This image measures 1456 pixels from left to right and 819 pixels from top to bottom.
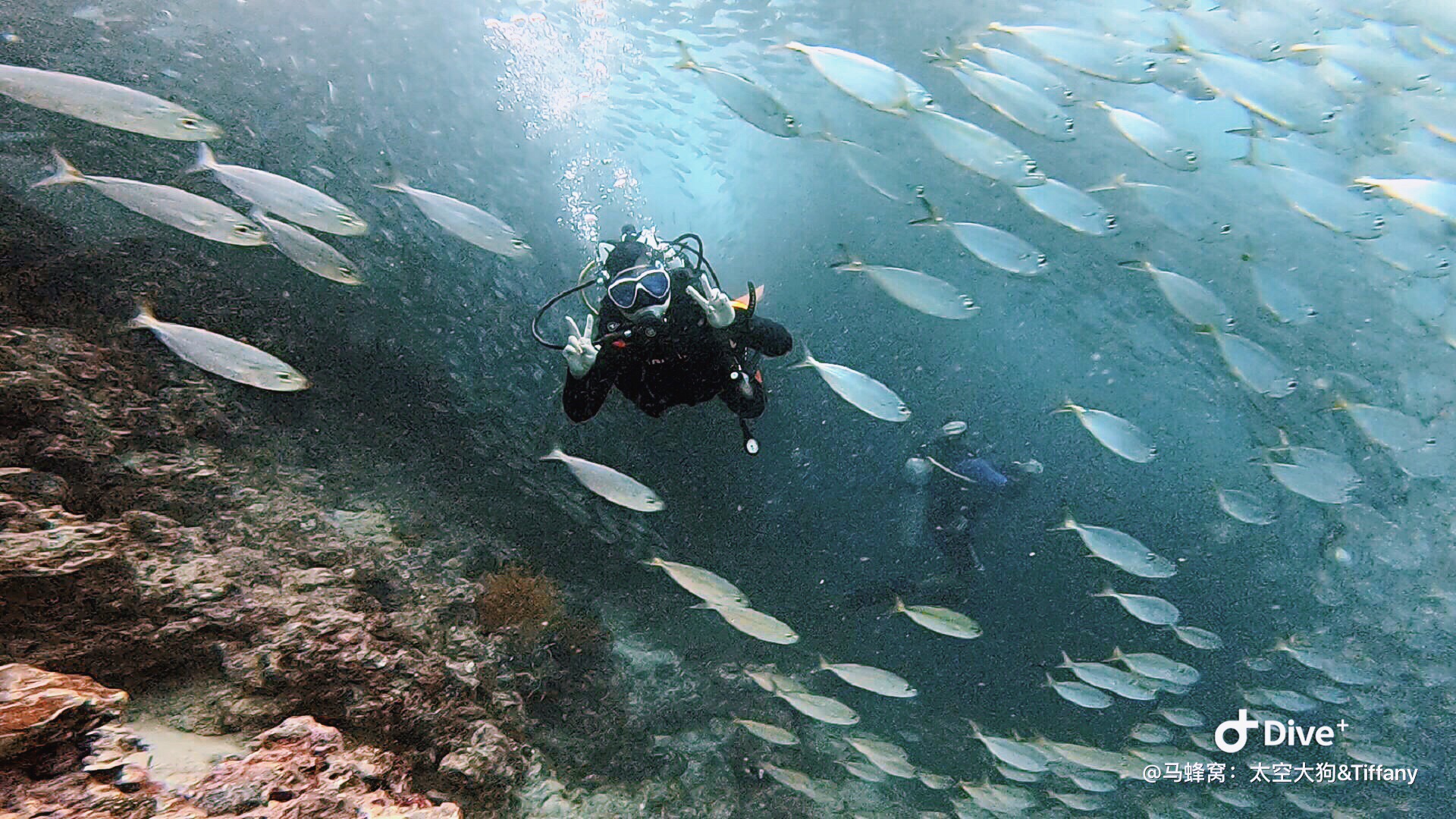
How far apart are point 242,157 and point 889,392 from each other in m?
8.62

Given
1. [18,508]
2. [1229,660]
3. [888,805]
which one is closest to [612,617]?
[888,805]

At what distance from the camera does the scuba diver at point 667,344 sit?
3.56 metres

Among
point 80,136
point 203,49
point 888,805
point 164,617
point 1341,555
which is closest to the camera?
point 164,617

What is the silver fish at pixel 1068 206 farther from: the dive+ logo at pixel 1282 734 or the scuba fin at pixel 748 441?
the dive+ logo at pixel 1282 734

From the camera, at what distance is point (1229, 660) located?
394 inches

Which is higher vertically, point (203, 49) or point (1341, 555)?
point (203, 49)

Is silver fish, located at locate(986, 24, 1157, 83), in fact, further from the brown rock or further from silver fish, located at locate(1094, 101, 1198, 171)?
the brown rock

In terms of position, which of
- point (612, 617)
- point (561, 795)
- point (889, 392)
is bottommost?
point (612, 617)

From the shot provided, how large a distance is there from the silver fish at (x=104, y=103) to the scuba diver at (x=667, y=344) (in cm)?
205

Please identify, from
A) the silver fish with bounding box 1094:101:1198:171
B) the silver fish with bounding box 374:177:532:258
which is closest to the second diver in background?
the silver fish with bounding box 374:177:532:258

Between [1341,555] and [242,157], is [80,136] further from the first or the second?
[1341,555]

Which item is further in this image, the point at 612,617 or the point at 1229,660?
the point at 1229,660

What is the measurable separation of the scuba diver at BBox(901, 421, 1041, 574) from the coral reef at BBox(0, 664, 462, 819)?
21.6 ft

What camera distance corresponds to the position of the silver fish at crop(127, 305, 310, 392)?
294cm
